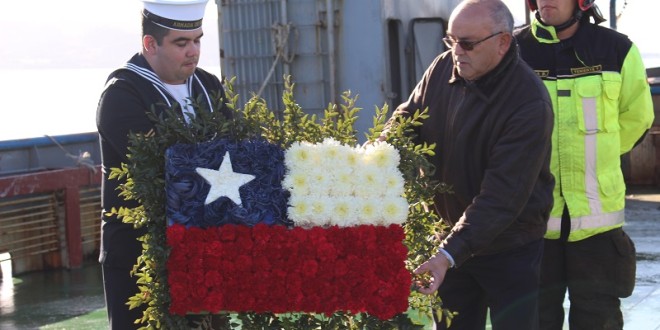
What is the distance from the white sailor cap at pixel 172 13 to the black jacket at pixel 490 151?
0.90m

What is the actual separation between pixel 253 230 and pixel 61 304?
5114 mm

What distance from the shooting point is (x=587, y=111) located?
4.93 m

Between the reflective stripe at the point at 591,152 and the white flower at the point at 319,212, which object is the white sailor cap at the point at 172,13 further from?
the reflective stripe at the point at 591,152

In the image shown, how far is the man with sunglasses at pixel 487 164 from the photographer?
4164mm

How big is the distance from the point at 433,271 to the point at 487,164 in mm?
567

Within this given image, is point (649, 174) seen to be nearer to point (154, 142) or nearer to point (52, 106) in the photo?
point (154, 142)

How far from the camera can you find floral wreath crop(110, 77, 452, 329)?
3691mm

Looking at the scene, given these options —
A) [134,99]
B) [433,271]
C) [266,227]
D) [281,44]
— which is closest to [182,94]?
[134,99]

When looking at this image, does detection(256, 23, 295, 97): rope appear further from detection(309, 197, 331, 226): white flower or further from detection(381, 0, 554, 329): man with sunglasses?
detection(309, 197, 331, 226): white flower

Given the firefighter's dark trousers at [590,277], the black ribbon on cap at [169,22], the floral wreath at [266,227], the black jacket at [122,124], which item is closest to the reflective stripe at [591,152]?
the firefighter's dark trousers at [590,277]

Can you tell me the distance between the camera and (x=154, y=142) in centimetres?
380

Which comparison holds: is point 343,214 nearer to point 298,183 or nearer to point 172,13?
point 298,183

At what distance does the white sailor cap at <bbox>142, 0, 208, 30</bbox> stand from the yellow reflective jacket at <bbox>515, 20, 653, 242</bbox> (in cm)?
163

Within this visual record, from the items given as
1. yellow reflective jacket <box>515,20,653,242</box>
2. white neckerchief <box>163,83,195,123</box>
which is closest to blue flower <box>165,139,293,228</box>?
white neckerchief <box>163,83,195,123</box>
